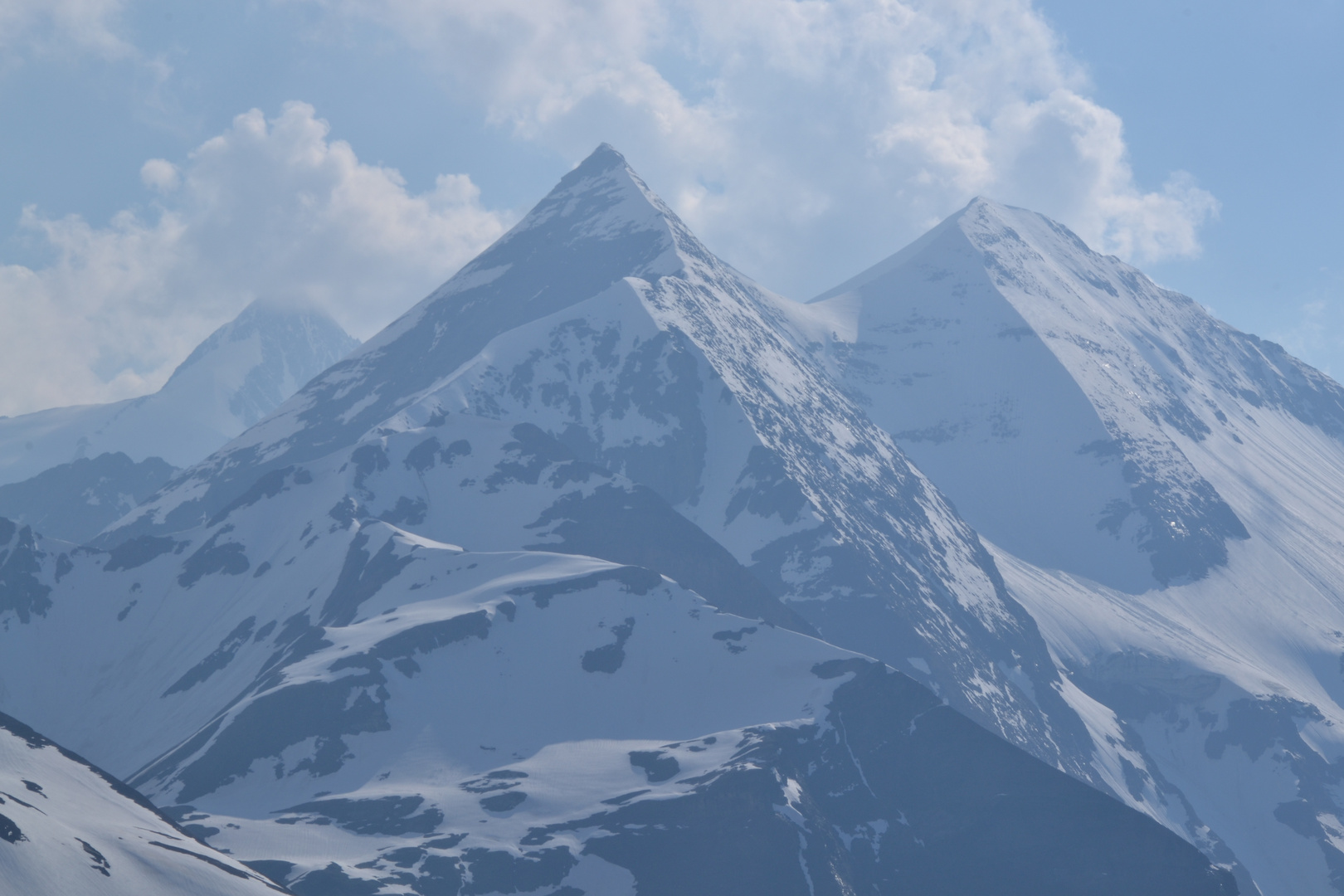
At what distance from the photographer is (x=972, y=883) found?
654 feet

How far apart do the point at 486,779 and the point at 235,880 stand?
205 feet

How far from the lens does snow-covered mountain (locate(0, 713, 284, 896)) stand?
413 ft

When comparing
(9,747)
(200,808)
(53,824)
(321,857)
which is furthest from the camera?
(200,808)

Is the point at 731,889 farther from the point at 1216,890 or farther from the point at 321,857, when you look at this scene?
the point at 1216,890

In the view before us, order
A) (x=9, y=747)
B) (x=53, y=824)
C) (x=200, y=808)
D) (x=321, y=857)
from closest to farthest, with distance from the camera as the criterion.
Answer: (x=53, y=824) → (x=9, y=747) → (x=321, y=857) → (x=200, y=808)

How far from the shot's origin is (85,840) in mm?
134000

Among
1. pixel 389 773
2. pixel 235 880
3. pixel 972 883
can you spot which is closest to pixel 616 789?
pixel 389 773

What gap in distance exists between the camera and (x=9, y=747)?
152 metres

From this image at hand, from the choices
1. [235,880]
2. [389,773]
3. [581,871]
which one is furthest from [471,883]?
[235,880]

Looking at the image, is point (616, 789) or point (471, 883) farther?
point (616, 789)

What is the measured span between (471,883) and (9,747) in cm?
5096

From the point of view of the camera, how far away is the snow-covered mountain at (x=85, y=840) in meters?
126

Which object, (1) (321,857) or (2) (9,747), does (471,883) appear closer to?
(1) (321,857)

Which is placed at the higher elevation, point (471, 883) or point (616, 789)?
point (616, 789)
